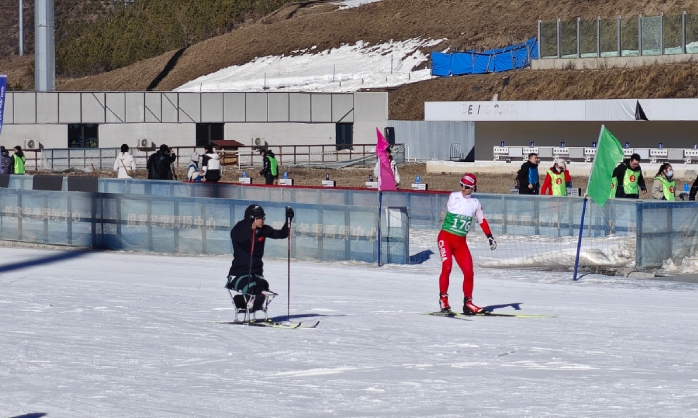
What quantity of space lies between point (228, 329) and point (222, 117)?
48.3 m

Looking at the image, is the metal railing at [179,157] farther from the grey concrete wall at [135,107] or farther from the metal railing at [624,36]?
the metal railing at [624,36]

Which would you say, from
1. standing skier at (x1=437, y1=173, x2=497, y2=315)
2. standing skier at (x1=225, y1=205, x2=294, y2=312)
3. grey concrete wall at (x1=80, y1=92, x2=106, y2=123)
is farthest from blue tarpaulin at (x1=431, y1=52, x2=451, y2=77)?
standing skier at (x1=225, y1=205, x2=294, y2=312)

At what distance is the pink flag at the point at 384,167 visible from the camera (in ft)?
67.1

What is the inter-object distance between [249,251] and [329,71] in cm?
7675

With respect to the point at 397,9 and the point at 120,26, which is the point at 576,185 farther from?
the point at 120,26

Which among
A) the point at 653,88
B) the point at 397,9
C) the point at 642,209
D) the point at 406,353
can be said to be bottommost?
the point at 406,353

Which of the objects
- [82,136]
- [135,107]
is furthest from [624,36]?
[82,136]

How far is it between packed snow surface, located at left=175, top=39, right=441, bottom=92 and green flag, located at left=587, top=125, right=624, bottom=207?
63969 mm

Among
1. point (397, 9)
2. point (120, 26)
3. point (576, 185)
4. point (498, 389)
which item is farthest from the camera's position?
point (120, 26)

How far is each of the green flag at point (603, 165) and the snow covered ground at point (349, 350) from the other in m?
1.29

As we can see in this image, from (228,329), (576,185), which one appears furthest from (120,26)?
(228,329)

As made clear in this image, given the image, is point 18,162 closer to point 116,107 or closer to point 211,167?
point 211,167

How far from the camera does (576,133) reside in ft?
157

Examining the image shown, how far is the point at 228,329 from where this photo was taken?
39.5 ft
